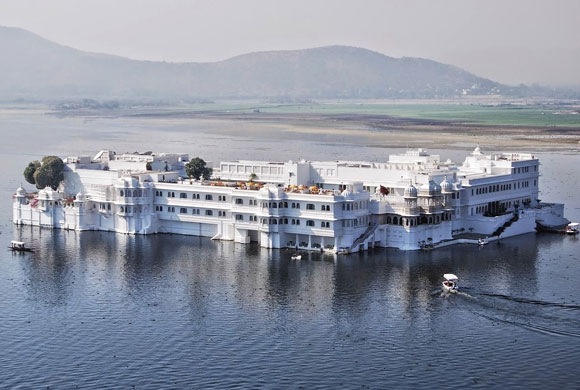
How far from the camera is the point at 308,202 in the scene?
57875 millimetres

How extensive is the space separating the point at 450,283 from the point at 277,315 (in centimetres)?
887

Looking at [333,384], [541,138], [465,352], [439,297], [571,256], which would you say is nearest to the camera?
[333,384]

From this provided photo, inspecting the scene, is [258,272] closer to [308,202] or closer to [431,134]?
[308,202]

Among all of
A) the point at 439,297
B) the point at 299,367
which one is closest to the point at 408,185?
the point at 439,297

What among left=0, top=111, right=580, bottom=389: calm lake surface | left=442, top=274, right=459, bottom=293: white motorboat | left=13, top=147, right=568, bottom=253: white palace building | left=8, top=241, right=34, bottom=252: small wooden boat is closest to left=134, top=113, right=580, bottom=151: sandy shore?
left=13, top=147, right=568, bottom=253: white palace building

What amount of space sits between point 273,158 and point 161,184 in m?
53.1

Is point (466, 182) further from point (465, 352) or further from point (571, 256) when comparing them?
point (465, 352)

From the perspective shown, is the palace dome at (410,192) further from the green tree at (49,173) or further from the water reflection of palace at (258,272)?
the green tree at (49,173)

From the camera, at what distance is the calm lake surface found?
122 feet

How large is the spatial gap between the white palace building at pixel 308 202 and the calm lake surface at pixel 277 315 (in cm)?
137

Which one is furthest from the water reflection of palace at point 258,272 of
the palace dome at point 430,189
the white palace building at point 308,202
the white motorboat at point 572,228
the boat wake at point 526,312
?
the white motorboat at point 572,228

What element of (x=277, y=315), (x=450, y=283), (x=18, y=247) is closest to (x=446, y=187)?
(x=450, y=283)

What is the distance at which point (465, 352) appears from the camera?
39438 mm

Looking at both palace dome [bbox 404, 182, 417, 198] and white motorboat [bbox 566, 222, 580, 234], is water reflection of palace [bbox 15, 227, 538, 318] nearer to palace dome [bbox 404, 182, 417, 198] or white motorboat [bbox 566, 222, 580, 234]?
palace dome [bbox 404, 182, 417, 198]
